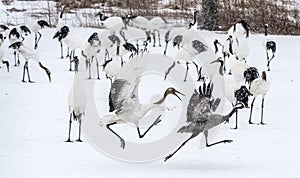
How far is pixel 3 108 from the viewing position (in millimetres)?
7871

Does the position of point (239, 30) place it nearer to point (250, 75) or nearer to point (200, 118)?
point (250, 75)

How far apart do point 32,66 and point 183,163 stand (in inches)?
219

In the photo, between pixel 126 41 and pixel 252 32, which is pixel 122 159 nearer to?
pixel 126 41

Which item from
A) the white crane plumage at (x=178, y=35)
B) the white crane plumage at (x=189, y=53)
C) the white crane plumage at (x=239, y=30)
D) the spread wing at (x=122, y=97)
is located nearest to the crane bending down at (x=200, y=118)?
the spread wing at (x=122, y=97)

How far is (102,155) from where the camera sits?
598cm

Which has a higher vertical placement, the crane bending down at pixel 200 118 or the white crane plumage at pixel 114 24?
the white crane plumage at pixel 114 24

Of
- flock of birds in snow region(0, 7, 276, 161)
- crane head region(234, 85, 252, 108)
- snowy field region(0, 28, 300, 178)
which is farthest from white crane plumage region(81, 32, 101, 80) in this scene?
crane head region(234, 85, 252, 108)

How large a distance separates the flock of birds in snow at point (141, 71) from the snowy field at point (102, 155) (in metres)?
0.21

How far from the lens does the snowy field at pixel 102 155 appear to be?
5.50 meters

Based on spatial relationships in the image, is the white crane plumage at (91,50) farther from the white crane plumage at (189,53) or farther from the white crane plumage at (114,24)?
the white crane plumage at (114,24)

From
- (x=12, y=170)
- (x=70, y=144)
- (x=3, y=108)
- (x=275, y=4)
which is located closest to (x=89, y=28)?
(x=275, y=4)

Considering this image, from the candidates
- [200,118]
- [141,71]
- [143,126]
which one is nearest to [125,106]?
[200,118]

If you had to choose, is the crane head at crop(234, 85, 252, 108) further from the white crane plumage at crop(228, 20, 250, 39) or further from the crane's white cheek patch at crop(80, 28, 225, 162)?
the white crane plumage at crop(228, 20, 250, 39)

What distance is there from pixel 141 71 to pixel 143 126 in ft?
3.69
